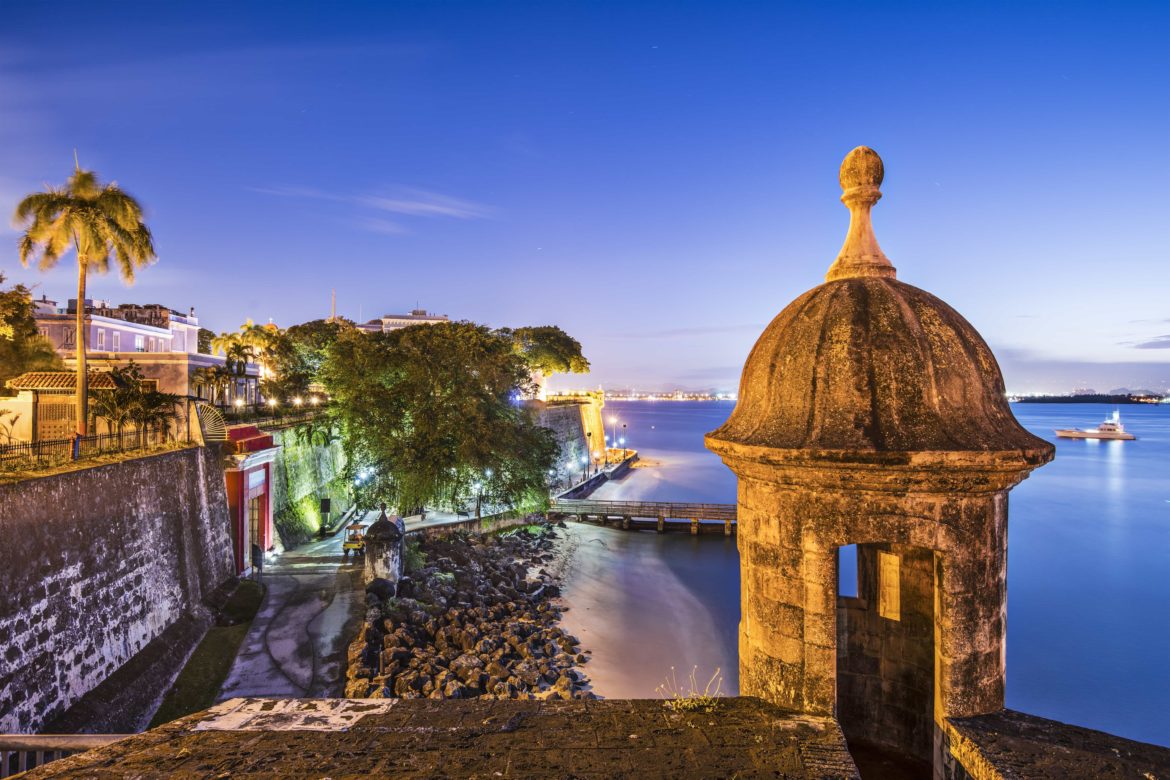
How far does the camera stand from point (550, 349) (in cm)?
5572

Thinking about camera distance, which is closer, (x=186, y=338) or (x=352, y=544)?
(x=352, y=544)

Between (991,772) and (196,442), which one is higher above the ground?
(196,442)

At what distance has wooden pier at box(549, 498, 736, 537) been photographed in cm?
3356

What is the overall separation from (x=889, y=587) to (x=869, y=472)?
2.62 metres

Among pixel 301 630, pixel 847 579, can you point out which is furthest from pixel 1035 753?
pixel 847 579

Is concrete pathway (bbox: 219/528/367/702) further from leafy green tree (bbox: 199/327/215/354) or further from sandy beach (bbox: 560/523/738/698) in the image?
leafy green tree (bbox: 199/327/215/354)

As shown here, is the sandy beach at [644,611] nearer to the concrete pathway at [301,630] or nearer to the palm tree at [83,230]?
the concrete pathway at [301,630]

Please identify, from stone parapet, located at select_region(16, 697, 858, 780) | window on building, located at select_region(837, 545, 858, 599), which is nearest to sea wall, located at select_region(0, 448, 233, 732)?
stone parapet, located at select_region(16, 697, 858, 780)

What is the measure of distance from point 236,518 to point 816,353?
17.1 m

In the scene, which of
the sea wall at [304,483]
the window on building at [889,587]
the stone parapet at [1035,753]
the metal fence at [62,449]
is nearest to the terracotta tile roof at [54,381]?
the sea wall at [304,483]

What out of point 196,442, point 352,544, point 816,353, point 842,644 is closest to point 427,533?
point 352,544

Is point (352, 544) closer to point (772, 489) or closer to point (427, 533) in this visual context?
point (427, 533)

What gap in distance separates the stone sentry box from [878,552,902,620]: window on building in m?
1.59

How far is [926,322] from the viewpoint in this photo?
3.90 meters
